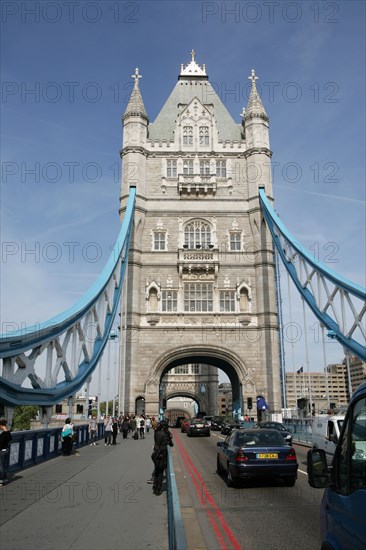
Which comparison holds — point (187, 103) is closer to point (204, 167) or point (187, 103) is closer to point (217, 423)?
point (204, 167)

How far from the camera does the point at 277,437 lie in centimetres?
1143

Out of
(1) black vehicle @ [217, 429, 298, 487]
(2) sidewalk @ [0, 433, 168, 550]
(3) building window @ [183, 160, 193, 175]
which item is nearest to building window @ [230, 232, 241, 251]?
(3) building window @ [183, 160, 193, 175]

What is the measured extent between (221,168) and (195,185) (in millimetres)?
3139

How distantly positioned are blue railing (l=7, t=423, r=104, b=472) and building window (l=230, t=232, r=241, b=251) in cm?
2358

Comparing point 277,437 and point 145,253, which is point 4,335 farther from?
point 145,253

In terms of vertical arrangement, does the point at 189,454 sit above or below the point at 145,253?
below

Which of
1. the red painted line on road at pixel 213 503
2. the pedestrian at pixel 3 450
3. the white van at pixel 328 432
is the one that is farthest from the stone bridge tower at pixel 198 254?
the pedestrian at pixel 3 450

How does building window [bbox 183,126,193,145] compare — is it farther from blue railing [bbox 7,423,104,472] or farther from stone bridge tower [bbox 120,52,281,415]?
blue railing [bbox 7,423,104,472]

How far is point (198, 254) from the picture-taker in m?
37.7

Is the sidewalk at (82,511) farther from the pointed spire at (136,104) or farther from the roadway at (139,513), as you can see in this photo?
the pointed spire at (136,104)

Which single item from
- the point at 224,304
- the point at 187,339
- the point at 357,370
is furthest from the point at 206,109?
the point at 357,370

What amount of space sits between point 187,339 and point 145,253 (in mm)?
7531

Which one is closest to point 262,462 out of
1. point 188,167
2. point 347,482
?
point 347,482

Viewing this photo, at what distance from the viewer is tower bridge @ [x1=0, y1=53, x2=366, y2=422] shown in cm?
3528
